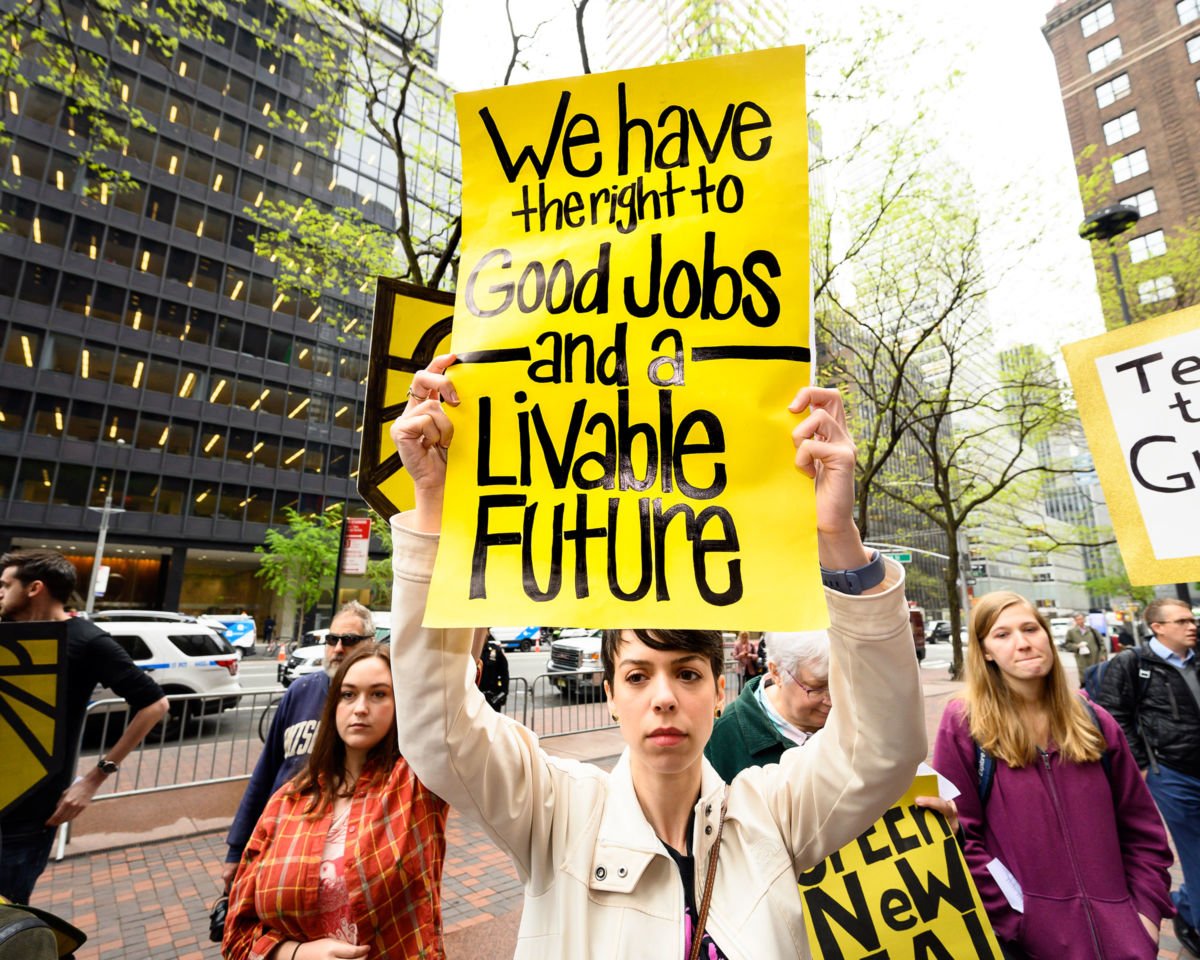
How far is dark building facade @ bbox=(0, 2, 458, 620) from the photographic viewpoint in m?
29.3

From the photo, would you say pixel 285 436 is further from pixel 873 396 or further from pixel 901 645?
pixel 901 645

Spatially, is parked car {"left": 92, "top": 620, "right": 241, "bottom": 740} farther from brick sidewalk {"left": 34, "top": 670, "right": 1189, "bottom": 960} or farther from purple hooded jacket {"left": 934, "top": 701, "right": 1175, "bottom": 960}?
purple hooded jacket {"left": 934, "top": 701, "right": 1175, "bottom": 960}

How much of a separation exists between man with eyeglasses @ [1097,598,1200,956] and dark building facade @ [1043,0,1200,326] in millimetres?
36652

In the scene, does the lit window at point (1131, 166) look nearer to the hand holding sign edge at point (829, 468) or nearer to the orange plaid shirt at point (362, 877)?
the hand holding sign edge at point (829, 468)

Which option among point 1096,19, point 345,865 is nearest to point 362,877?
point 345,865

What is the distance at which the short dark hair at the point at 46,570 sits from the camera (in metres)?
3.35

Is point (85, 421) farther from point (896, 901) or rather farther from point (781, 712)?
point (896, 901)

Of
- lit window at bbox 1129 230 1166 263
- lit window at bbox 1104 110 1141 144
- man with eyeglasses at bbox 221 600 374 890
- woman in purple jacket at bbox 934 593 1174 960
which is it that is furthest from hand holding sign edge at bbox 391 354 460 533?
lit window at bbox 1104 110 1141 144

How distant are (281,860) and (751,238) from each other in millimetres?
2382

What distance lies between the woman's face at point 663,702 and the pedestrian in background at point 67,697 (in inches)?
120

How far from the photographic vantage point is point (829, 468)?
1.30 m

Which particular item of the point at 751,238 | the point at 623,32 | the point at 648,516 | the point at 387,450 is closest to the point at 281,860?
the point at 387,450

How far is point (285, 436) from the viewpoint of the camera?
1431 inches

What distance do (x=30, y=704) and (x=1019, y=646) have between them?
165 inches
